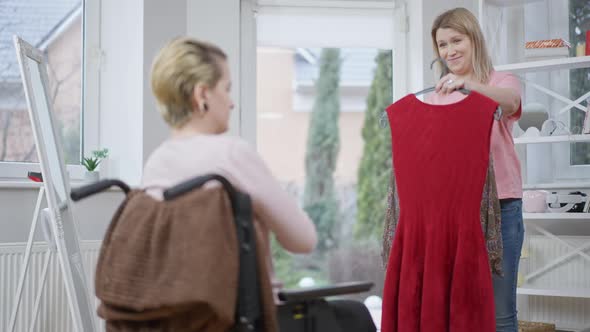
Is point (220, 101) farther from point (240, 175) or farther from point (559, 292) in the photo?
point (559, 292)

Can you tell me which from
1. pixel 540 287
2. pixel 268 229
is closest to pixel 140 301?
pixel 268 229

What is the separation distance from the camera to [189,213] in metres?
1.39

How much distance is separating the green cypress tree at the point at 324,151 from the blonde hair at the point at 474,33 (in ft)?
20.0

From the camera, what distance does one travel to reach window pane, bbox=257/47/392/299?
293 inches

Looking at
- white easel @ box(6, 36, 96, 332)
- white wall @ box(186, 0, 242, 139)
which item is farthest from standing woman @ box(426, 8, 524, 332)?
white wall @ box(186, 0, 242, 139)

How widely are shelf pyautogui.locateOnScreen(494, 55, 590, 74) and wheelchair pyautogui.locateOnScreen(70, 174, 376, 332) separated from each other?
2581 mm

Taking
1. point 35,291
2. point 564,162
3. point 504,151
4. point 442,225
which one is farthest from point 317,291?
point 564,162

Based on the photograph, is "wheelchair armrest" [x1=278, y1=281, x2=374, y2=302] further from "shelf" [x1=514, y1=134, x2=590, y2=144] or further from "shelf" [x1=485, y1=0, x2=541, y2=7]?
"shelf" [x1=485, y1=0, x2=541, y2=7]

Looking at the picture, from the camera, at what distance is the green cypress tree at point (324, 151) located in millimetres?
8438

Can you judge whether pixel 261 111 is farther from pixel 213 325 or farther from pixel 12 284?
pixel 213 325

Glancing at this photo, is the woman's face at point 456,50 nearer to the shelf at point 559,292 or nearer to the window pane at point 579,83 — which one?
the shelf at point 559,292

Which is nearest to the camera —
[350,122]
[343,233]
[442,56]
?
[442,56]

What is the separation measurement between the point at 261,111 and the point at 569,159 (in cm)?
653

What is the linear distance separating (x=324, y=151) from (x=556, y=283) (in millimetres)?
4879
